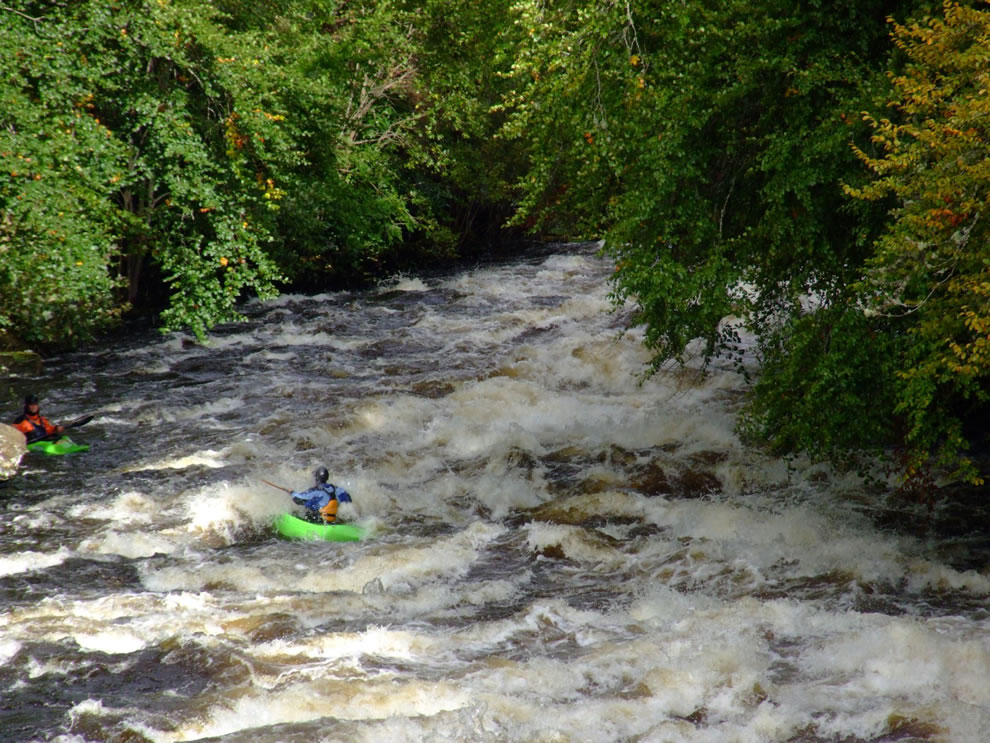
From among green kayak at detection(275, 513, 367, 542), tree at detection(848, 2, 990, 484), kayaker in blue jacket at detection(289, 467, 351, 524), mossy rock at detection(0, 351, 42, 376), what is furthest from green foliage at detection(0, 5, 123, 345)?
tree at detection(848, 2, 990, 484)

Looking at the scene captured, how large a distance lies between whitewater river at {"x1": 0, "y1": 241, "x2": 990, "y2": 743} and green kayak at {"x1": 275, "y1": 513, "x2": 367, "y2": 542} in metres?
0.19

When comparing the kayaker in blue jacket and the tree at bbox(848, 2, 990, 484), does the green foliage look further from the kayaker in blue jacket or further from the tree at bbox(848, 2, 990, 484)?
the tree at bbox(848, 2, 990, 484)

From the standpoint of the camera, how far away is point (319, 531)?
28.4ft

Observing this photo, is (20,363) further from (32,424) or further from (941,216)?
(941,216)

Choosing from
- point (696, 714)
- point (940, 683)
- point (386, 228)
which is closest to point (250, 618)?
point (696, 714)

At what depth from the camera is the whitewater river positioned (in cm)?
539

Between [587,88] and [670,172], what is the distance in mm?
1278

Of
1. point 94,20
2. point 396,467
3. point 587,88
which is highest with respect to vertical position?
point 94,20

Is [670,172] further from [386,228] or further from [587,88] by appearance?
[386,228]

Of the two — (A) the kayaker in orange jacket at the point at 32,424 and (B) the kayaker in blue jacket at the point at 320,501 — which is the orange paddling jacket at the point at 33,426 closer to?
(A) the kayaker in orange jacket at the point at 32,424

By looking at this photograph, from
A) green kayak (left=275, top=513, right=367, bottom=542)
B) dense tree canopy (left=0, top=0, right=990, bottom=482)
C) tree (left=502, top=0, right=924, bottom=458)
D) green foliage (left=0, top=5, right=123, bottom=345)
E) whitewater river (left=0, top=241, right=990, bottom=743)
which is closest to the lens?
whitewater river (left=0, top=241, right=990, bottom=743)

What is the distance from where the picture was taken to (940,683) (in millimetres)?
5465

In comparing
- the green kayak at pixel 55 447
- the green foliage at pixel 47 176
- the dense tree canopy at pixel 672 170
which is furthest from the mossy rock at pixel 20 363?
the green kayak at pixel 55 447

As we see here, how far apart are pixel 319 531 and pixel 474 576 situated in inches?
70.6
